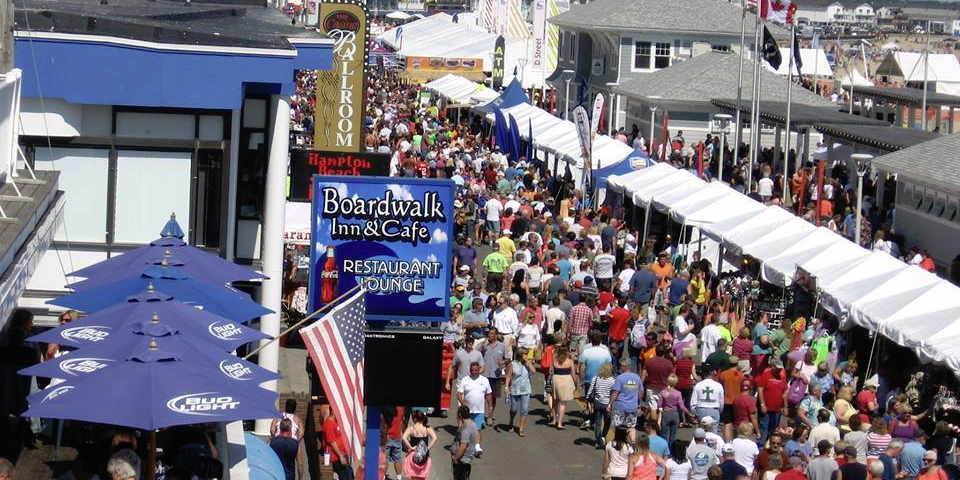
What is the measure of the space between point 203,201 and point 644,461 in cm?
566

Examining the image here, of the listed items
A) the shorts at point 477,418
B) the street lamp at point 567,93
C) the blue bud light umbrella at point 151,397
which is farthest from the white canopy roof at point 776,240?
the street lamp at point 567,93

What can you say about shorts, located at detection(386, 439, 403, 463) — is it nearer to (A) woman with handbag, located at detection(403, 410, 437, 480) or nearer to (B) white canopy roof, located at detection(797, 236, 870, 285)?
(A) woman with handbag, located at detection(403, 410, 437, 480)

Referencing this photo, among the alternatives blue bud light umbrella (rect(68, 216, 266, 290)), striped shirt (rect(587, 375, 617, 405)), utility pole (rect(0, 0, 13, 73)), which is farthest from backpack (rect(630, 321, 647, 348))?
utility pole (rect(0, 0, 13, 73))

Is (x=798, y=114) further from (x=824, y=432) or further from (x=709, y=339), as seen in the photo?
(x=824, y=432)

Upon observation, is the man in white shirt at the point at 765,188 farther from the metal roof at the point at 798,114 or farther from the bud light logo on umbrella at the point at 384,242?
the bud light logo on umbrella at the point at 384,242

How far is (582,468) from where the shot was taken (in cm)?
1756

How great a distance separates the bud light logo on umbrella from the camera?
16031 mm

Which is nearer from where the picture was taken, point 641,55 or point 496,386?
point 496,386

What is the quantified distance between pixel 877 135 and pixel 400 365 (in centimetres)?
2244

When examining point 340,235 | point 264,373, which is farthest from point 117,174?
point 264,373

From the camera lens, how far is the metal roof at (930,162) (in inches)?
1130

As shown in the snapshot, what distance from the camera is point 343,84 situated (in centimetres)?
2822

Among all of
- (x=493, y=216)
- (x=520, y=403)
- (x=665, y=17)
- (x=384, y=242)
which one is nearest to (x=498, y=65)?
(x=665, y=17)

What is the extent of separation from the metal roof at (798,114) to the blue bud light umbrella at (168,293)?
2763cm
